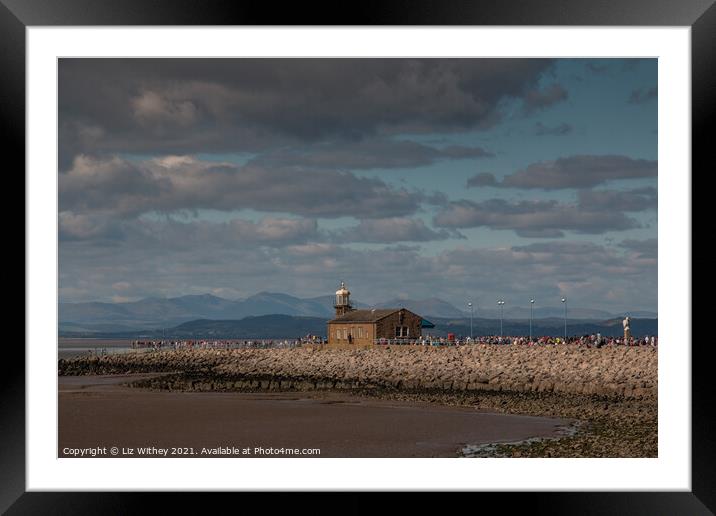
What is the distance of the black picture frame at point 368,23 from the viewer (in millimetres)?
5770

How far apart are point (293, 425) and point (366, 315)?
1864 centimetres

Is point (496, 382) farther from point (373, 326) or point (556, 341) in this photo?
point (373, 326)

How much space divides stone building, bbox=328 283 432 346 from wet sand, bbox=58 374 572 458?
43.5 ft

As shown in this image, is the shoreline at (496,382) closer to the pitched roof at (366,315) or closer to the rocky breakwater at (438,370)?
the rocky breakwater at (438,370)

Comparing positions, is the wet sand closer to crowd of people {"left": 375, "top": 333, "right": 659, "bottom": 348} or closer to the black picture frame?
the black picture frame

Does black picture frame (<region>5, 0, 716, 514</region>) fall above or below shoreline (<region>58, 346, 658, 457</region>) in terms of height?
above

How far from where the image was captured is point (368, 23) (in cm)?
579

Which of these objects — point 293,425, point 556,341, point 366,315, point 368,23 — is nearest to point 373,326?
point 366,315

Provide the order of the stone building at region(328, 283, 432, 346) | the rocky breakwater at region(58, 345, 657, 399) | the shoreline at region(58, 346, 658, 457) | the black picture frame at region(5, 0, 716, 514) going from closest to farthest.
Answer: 1. the black picture frame at region(5, 0, 716, 514)
2. the shoreline at region(58, 346, 658, 457)
3. the rocky breakwater at region(58, 345, 657, 399)
4. the stone building at region(328, 283, 432, 346)

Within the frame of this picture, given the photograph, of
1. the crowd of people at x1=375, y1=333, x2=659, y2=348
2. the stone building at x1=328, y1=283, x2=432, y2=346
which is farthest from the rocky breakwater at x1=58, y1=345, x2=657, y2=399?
the crowd of people at x1=375, y1=333, x2=659, y2=348

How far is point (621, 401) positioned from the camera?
14.4 meters

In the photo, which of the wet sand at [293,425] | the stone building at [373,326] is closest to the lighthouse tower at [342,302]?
the stone building at [373,326]

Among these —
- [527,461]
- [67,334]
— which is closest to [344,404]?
[527,461]

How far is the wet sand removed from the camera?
10422 mm
